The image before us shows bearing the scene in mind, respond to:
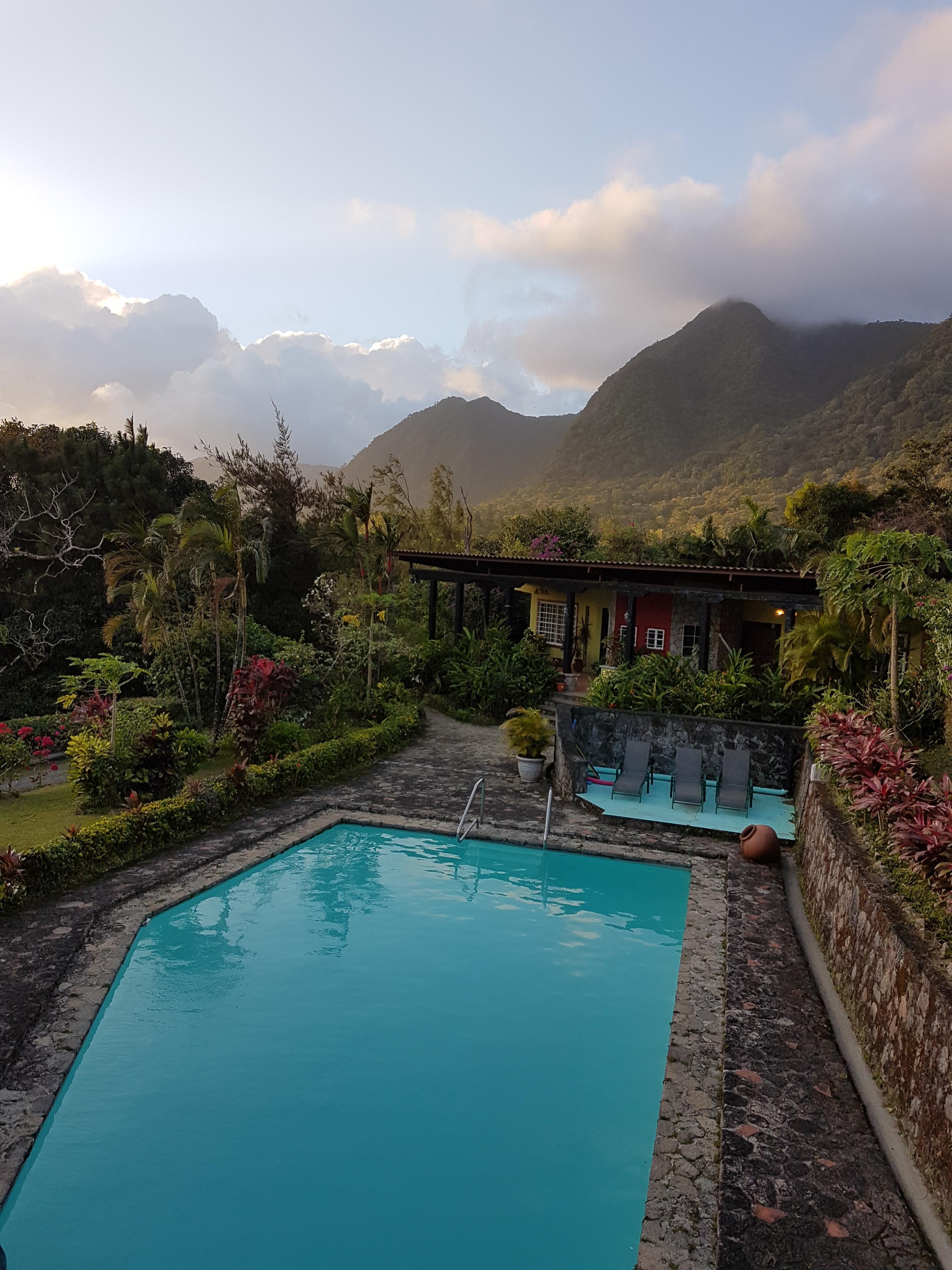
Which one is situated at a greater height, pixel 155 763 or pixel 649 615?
pixel 649 615

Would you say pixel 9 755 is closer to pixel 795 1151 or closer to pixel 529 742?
pixel 529 742

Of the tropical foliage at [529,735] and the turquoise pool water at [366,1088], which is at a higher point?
the tropical foliage at [529,735]

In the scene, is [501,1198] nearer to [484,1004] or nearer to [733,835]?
[484,1004]

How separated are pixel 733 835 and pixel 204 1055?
7756 mm

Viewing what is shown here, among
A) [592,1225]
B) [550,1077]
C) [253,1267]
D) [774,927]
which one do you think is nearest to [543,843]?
[774,927]

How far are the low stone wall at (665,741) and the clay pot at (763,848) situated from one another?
10.3 ft

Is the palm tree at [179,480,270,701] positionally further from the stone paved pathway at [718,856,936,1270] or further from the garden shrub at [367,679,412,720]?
the stone paved pathway at [718,856,936,1270]

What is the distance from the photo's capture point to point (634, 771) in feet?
46.1

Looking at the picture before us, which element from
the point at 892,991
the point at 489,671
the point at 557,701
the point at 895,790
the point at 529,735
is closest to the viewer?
the point at 892,991

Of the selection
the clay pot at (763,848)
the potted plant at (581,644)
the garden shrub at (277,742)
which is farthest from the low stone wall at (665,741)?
the potted plant at (581,644)

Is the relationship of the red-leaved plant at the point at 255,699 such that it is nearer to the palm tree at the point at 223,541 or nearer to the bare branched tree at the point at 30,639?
the palm tree at the point at 223,541

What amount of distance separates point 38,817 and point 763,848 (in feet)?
33.5

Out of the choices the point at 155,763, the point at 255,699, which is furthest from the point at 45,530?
the point at 155,763

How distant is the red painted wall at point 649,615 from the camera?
21.8 metres
